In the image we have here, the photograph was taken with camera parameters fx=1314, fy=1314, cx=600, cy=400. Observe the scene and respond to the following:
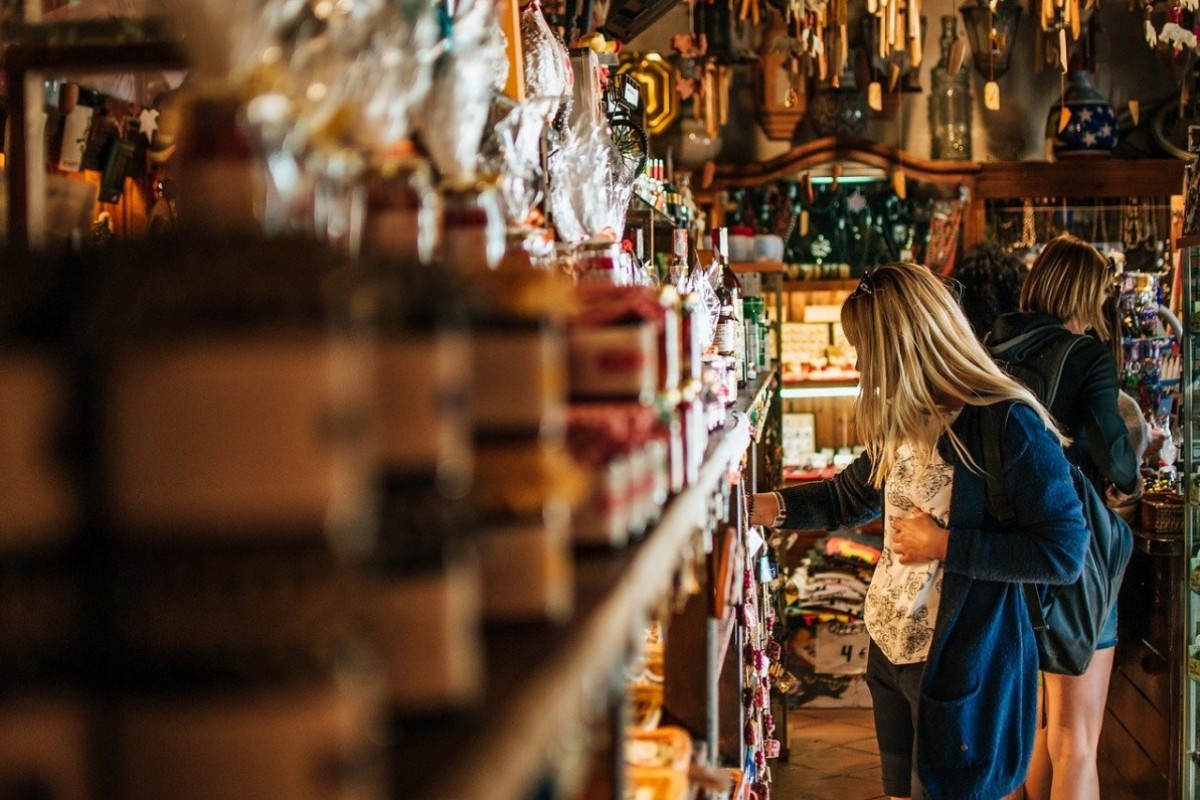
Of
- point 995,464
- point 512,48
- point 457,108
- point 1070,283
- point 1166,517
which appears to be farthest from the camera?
point 1166,517

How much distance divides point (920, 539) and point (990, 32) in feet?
16.3

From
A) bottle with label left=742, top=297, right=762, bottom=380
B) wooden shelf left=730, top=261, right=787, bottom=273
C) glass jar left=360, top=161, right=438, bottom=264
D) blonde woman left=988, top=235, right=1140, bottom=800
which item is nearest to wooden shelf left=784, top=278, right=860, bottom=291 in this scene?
wooden shelf left=730, top=261, right=787, bottom=273

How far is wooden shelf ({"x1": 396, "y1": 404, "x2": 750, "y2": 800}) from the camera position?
0.50 m

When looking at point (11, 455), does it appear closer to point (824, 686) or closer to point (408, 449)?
point (408, 449)

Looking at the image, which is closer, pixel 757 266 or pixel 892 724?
pixel 892 724

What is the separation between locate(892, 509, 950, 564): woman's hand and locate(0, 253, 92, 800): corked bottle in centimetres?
238

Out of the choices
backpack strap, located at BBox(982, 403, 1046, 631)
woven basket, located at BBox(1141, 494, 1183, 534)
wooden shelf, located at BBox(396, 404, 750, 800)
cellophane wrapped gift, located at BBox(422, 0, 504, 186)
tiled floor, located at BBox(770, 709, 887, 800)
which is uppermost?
cellophane wrapped gift, located at BBox(422, 0, 504, 186)

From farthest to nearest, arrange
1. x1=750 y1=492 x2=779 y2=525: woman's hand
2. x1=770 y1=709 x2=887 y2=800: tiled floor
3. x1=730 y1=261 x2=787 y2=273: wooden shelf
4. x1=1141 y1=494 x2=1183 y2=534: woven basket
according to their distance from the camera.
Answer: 1. x1=730 y1=261 x2=787 y2=273: wooden shelf
2. x1=770 y1=709 x2=887 y2=800: tiled floor
3. x1=1141 y1=494 x2=1183 y2=534: woven basket
4. x1=750 y1=492 x2=779 y2=525: woman's hand

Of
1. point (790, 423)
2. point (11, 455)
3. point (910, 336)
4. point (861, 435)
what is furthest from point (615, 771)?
point (790, 423)

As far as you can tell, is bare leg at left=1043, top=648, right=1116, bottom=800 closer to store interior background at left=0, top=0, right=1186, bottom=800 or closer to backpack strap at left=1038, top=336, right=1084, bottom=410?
backpack strap at left=1038, top=336, right=1084, bottom=410

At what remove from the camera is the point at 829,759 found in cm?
533

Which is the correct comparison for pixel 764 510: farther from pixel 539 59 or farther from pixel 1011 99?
pixel 1011 99

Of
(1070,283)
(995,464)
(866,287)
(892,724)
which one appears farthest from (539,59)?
(1070,283)

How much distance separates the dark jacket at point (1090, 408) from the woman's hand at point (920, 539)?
51.1 inches
